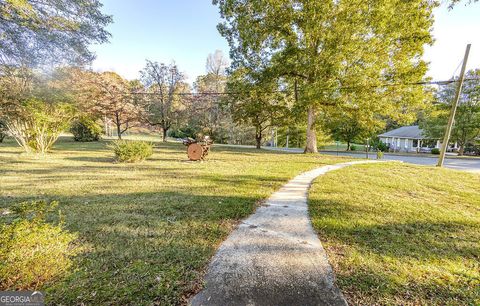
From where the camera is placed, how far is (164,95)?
27.5m

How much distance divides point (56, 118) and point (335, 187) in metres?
14.0

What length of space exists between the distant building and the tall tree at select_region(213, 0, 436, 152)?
74.5ft

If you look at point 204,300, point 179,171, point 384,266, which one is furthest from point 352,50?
point 204,300

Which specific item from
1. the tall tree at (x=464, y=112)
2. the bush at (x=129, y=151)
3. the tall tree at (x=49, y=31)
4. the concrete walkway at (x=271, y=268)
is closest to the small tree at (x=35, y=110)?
the bush at (x=129, y=151)

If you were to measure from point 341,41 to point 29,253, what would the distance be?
49.9 ft

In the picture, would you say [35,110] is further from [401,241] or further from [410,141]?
[410,141]

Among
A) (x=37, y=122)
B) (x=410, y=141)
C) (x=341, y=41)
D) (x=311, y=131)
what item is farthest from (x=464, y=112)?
(x=37, y=122)

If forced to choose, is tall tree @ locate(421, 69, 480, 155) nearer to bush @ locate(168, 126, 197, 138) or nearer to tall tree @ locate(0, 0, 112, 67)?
tall tree @ locate(0, 0, 112, 67)

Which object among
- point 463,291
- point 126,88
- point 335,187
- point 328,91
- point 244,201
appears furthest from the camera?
point 126,88

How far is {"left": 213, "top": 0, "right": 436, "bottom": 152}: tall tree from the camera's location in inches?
494

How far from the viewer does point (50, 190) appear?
5.60 meters

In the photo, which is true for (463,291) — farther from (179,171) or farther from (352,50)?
(352,50)

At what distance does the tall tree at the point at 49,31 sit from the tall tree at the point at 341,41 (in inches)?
404

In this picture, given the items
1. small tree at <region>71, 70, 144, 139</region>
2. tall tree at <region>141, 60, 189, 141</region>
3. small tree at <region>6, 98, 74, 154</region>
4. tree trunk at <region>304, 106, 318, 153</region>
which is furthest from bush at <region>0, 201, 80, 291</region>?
tall tree at <region>141, 60, 189, 141</region>
